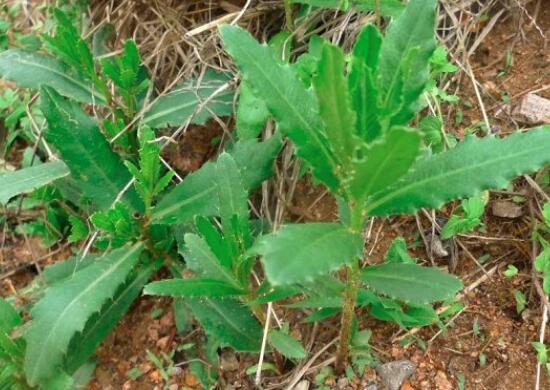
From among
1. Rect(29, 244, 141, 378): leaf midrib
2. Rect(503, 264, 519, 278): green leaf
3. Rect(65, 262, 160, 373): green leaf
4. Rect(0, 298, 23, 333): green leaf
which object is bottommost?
Rect(503, 264, 519, 278): green leaf

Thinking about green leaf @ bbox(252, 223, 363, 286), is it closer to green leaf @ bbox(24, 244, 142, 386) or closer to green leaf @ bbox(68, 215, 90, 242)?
green leaf @ bbox(24, 244, 142, 386)

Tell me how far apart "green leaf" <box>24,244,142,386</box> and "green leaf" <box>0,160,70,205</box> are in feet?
1.06

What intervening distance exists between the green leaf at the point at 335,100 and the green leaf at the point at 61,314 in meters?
0.84

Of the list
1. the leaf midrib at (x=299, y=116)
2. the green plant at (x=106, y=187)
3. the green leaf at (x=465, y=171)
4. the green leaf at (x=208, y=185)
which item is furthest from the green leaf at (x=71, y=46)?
the green leaf at (x=465, y=171)

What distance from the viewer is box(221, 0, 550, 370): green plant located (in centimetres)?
114

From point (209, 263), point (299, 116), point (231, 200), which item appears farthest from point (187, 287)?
point (299, 116)

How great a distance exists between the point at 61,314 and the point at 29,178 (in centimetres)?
47

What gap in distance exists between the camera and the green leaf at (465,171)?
1.28 metres

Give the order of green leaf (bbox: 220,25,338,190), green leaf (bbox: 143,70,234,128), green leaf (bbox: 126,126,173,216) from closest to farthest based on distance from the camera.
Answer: green leaf (bbox: 220,25,338,190)
green leaf (bbox: 126,126,173,216)
green leaf (bbox: 143,70,234,128)

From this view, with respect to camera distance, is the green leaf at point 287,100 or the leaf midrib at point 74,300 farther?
the leaf midrib at point 74,300

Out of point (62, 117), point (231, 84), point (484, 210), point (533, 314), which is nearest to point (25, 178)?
point (62, 117)

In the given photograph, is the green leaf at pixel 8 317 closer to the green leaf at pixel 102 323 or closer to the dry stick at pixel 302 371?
the green leaf at pixel 102 323

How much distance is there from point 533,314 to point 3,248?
5.75 ft

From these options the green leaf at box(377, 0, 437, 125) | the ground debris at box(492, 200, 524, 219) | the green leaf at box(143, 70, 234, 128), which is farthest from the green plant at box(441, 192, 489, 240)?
the green leaf at box(143, 70, 234, 128)
